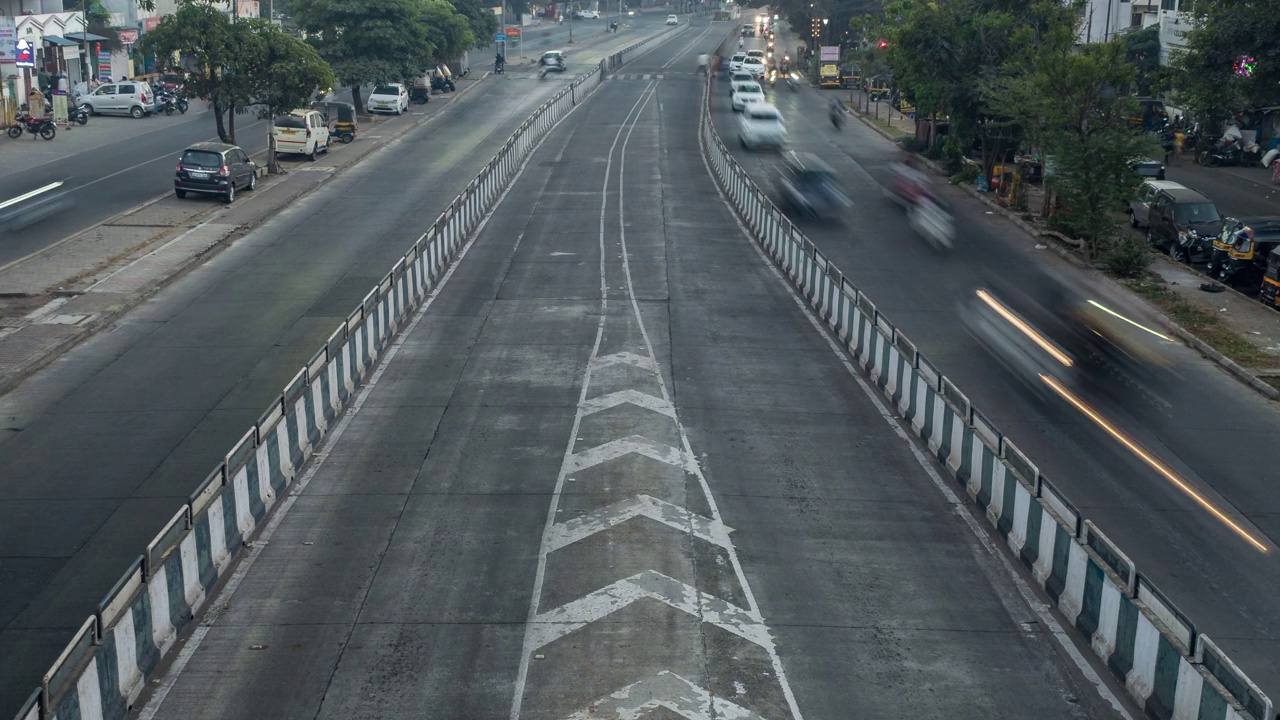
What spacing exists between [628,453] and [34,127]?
46296mm

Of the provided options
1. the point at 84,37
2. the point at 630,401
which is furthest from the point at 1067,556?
the point at 84,37

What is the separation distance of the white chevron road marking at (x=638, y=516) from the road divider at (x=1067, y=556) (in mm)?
3568

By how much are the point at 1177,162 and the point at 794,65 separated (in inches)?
2483

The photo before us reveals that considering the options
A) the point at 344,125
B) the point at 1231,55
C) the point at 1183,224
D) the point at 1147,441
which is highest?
the point at 1231,55

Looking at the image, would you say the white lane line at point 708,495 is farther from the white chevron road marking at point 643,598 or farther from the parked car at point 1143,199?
the parked car at point 1143,199

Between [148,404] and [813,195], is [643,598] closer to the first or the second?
[148,404]

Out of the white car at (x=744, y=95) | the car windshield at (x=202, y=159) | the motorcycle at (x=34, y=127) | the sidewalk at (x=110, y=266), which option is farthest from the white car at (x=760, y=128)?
the motorcycle at (x=34, y=127)

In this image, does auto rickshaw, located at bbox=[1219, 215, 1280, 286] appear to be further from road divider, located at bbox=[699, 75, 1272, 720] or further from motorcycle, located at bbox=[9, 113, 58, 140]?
motorcycle, located at bbox=[9, 113, 58, 140]

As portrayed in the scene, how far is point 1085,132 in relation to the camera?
38.1 meters

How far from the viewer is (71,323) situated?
26.2m

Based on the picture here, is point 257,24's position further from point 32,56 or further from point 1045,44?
point 1045,44

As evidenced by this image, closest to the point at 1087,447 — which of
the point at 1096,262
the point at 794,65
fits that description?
the point at 1096,262

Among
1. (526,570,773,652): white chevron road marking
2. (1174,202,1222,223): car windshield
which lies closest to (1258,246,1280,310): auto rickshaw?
(1174,202,1222,223): car windshield

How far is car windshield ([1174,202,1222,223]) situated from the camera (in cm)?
3606
